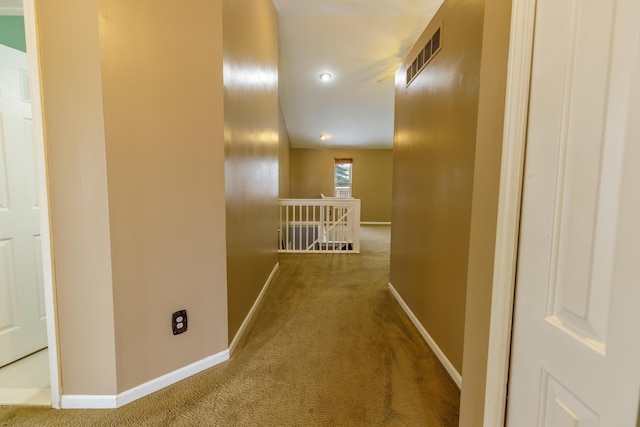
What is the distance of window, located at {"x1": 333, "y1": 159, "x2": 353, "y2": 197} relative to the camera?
8758 mm

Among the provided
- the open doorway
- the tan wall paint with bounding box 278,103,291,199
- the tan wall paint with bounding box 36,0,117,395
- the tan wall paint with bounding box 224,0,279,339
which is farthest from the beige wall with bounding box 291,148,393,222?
the tan wall paint with bounding box 36,0,117,395

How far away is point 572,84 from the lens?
1.82 feet

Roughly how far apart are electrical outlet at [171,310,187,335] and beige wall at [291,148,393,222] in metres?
7.31

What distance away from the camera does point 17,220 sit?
1.64 meters

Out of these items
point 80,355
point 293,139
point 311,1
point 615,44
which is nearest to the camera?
point 615,44

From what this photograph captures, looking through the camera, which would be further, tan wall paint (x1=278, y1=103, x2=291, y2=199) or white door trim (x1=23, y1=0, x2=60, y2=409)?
tan wall paint (x1=278, y1=103, x2=291, y2=199)

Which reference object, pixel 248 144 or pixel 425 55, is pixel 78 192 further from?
pixel 425 55

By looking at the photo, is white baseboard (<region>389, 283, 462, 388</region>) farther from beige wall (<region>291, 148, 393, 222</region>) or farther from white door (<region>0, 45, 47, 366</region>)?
beige wall (<region>291, 148, 393, 222</region>)

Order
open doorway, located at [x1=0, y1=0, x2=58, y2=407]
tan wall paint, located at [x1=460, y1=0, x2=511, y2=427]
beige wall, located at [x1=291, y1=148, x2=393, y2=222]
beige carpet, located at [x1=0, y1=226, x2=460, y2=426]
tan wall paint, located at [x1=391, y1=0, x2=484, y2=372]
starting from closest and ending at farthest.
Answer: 1. tan wall paint, located at [x1=460, y1=0, x2=511, y2=427]
2. beige carpet, located at [x1=0, y1=226, x2=460, y2=426]
3. tan wall paint, located at [x1=391, y1=0, x2=484, y2=372]
4. open doorway, located at [x1=0, y1=0, x2=58, y2=407]
5. beige wall, located at [x1=291, y1=148, x2=393, y2=222]

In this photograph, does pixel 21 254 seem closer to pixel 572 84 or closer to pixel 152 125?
pixel 152 125

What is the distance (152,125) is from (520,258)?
1670mm

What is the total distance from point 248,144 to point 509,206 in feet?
6.40

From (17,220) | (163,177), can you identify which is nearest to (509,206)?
(163,177)

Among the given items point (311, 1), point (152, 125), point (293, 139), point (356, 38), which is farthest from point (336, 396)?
point (293, 139)
